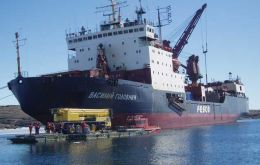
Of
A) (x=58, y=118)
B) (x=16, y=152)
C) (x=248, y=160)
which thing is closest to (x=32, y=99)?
(x=58, y=118)

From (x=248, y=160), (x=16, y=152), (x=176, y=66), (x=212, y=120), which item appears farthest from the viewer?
(x=212, y=120)

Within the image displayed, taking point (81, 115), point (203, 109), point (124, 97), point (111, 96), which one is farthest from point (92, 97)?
point (203, 109)

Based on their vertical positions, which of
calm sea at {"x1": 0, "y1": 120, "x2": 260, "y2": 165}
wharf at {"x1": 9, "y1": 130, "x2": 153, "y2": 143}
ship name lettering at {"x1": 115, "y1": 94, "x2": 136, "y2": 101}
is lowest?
calm sea at {"x1": 0, "y1": 120, "x2": 260, "y2": 165}

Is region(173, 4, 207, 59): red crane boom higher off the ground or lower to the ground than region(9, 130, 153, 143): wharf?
higher

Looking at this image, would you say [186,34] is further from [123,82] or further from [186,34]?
[123,82]

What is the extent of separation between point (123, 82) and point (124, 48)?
726 centimetres

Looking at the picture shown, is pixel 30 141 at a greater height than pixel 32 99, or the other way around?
pixel 32 99

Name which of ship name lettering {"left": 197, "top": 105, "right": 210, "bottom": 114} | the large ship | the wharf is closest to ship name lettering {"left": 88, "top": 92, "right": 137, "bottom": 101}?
the large ship

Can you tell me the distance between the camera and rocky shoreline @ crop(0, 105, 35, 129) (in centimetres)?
7562

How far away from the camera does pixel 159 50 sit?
156 feet

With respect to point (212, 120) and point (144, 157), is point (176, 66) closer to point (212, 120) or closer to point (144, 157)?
point (212, 120)

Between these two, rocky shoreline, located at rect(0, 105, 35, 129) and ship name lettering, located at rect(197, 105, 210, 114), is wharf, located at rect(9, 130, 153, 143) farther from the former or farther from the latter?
rocky shoreline, located at rect(0, 105, 35, 129)

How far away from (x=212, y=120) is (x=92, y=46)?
22.9 m

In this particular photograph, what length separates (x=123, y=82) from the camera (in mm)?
39312
